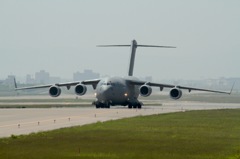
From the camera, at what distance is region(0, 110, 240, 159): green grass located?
2530 centimetres

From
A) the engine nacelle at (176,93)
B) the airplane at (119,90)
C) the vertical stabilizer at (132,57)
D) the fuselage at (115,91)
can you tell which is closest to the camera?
the fuselage at (115,91)

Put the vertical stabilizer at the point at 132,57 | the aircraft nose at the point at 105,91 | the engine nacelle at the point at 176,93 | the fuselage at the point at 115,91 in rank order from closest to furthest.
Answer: the aircraft nose at the point at 105,91, the fuselage at the point at 115,91, the engine nacelle at the point at 176,93, the vertical stabilizer at the point at 132,57

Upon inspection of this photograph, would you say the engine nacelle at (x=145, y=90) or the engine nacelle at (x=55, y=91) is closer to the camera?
the engine nacelle at (x=145, y=90)

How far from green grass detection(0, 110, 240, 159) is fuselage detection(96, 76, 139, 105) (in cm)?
3036

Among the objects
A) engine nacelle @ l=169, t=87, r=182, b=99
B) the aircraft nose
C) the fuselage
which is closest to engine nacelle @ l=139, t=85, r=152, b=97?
the fuselage

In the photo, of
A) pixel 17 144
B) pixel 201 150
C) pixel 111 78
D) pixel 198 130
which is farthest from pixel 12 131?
pixel 111 78

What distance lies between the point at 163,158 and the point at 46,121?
73.0 feet

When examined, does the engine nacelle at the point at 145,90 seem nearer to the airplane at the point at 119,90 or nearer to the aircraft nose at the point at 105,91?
the airplane at the point at 119,90

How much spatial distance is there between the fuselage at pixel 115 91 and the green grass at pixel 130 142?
1195 inches

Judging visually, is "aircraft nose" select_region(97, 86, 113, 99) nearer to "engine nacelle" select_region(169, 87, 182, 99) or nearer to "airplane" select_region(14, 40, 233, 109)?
"airplane" select_region(14, 40, 233, 109)

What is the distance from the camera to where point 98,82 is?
75500 mm

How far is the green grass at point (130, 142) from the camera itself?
25.3 m

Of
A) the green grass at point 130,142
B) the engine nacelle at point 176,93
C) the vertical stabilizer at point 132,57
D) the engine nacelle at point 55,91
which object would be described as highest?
the green grass at point 130,142

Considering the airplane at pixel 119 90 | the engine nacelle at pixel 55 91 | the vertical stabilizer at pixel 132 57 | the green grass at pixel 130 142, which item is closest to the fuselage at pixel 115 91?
the airplane at pixel 119 90
